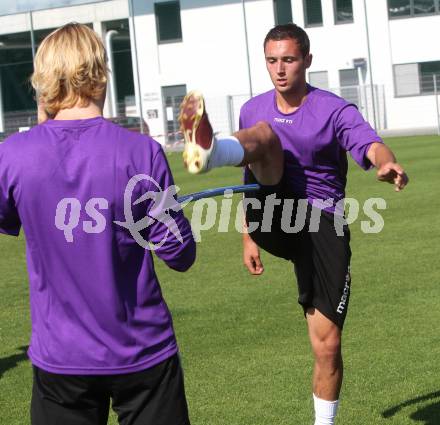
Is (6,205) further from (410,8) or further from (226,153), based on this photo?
(410,8)

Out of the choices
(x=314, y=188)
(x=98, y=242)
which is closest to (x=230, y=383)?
(x=314, y=188)

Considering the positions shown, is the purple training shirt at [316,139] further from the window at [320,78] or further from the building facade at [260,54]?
the window at [320,78]

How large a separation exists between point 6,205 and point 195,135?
130cm

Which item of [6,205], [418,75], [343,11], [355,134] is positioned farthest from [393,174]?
[343,11]

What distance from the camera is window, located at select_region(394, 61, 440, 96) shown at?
4194cm

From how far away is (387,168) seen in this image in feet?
13.8

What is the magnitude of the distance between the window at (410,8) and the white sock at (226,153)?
38778 mm

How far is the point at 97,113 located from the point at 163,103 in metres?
43.4

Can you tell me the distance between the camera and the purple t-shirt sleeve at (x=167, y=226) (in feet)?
10.2

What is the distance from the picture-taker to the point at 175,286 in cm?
1003

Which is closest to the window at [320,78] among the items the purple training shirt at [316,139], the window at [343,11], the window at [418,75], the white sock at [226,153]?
the window at [343,11]

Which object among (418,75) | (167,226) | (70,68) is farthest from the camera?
(418,75)

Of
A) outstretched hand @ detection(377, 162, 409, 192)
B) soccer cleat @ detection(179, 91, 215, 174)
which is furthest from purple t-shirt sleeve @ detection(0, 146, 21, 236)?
outstretched hand @ detection(377, 162, 409, 192)

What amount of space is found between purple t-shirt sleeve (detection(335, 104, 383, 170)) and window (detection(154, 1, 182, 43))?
140ft
